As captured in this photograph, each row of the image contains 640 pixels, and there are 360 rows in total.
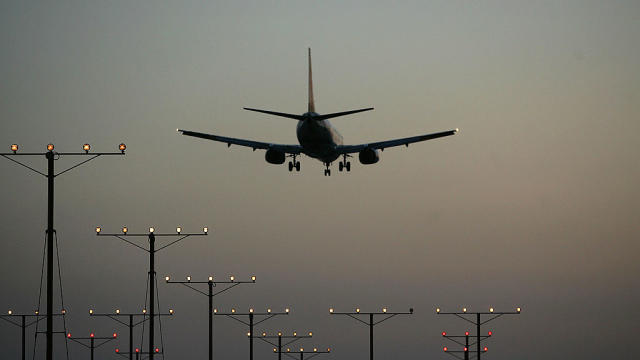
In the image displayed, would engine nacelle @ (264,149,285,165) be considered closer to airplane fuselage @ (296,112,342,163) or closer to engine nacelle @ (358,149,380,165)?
airplane fuselage @ (296,112,342,163)

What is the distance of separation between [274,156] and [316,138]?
3.05m

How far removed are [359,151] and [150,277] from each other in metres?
17.9

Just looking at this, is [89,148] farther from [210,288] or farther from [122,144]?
[210,288]

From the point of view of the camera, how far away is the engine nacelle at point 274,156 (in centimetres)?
8722

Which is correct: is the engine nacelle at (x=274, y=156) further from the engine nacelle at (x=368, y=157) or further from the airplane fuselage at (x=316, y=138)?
the engine nacelle at (x=368, y=157)

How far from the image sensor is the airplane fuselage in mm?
86312

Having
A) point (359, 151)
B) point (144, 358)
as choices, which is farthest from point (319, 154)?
point (144, 358)

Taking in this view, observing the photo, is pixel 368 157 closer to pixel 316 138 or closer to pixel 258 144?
pixel 316 138

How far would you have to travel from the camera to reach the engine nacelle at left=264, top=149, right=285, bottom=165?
8722 centimetres

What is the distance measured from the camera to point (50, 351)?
5153 cm

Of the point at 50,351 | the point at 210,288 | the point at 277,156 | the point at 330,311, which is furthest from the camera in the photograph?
the point at 330,311

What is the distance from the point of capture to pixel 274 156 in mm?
87375

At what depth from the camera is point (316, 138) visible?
87188mm

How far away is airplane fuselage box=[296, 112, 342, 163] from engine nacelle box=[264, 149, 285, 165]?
64.9 inches
